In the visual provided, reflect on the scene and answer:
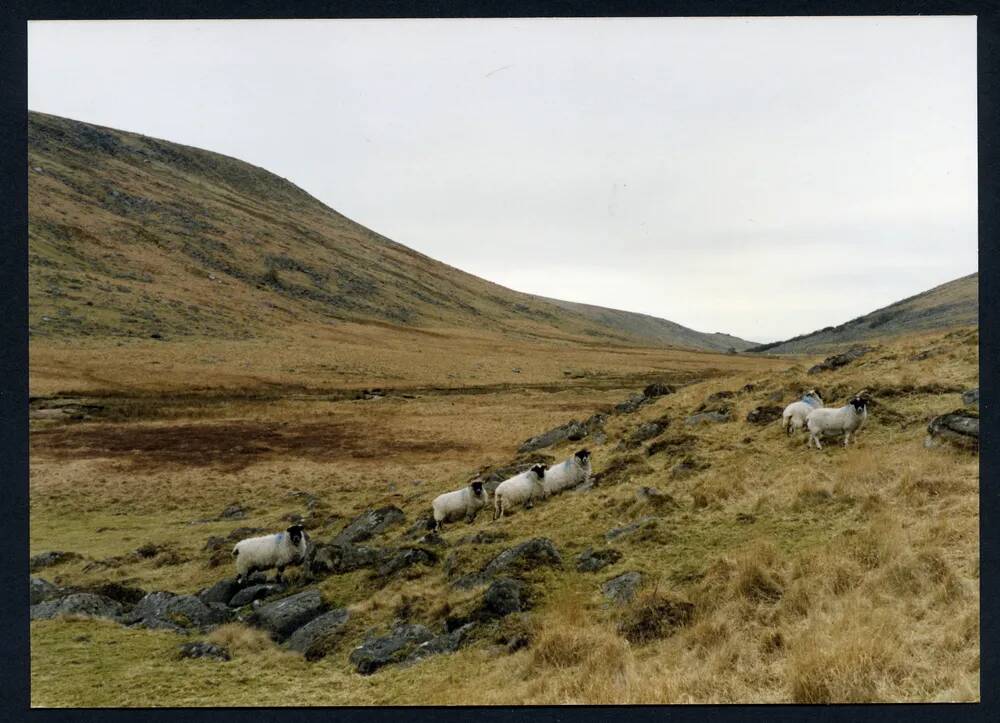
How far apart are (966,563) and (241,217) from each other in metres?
Answer: 153

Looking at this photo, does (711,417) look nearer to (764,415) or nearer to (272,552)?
(764,415)

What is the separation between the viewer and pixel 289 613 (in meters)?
10.7

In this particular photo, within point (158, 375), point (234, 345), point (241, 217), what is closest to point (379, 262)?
point (241, 217)

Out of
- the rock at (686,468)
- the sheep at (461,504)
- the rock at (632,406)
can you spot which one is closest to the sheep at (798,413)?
the rock at (686,468)

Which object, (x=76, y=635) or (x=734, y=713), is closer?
(x=734, y=713)

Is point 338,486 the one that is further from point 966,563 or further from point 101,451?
Result: point 966,563

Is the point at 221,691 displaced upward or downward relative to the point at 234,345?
downward

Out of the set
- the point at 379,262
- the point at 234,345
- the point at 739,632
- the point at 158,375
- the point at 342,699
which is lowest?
the point at 342,699

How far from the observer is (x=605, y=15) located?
8.78 metres

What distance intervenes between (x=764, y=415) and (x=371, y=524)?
1250 centimetres

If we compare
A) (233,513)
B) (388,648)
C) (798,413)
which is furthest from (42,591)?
(798,413)

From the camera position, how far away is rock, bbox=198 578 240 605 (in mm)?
12969

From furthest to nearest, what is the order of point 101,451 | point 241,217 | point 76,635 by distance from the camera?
point 241,217 → point 101,451 → point 76,635

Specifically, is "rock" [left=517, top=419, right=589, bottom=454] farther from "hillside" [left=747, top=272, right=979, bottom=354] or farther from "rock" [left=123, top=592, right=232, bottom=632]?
"hillside" [left=747, top=272, right=979, bottom=354]
